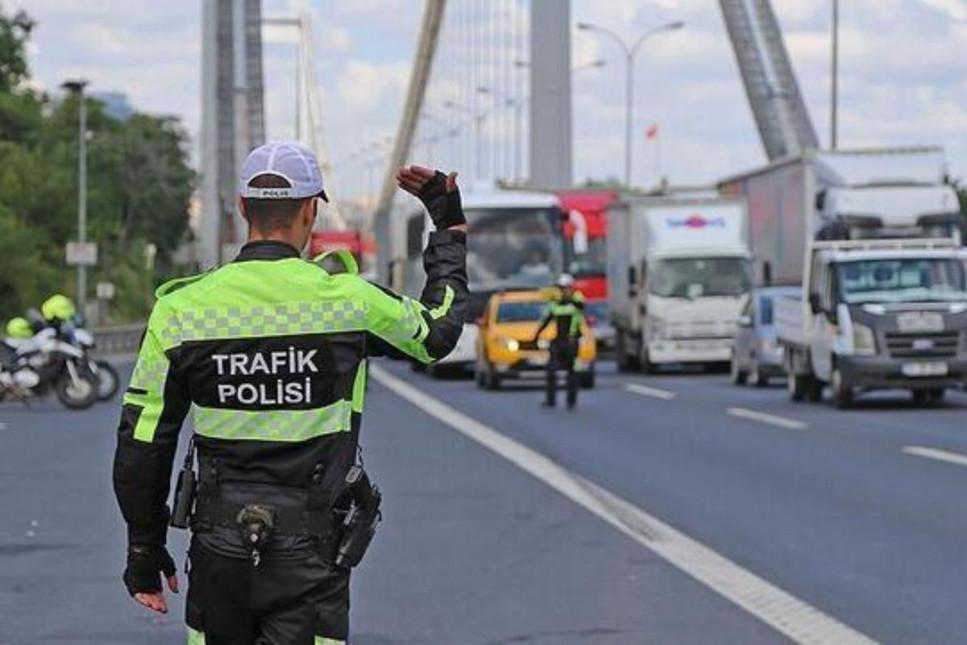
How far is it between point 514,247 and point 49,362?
17.0m

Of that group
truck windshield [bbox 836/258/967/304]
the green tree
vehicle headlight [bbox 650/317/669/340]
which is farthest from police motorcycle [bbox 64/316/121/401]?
the green tree

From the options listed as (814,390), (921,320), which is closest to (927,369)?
(921,320)

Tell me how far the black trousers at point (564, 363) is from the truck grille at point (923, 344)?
388cm

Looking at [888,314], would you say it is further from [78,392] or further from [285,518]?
[285,518]

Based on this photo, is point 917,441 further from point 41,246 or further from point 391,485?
point 41,246

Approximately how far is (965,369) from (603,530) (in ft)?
50.1

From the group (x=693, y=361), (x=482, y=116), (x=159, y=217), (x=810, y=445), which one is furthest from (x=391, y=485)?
(x=159, y=217)

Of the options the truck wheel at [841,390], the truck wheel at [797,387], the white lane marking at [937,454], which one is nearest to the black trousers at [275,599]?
the white lane marking at [937,454]

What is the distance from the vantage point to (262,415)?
5.18 metres

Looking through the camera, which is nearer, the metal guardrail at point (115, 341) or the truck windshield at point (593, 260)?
the truck windshield at point (593, 260)

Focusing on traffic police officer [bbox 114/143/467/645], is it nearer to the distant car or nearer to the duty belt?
the duty belt

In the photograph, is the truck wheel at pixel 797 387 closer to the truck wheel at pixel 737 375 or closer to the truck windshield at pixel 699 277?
the truck wheel at pixel 737 375

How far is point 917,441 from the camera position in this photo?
892 inches

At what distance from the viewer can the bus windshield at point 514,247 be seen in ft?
152
